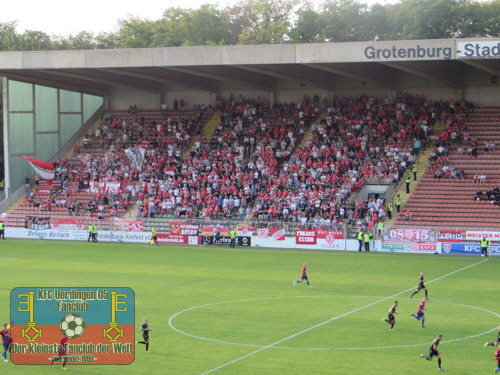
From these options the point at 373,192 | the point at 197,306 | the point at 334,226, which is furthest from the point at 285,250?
the point at 197,306

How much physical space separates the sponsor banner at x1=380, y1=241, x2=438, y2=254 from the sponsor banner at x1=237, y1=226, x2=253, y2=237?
338 inches

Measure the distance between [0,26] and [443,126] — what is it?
57.4 m

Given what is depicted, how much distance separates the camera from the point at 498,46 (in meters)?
53.6

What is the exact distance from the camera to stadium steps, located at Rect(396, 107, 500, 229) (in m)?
54.2

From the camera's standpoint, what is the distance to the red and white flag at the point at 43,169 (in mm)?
68688

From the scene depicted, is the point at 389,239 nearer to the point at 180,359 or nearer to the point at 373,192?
the point at 373,192

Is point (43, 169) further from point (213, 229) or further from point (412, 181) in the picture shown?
point (412, 181)

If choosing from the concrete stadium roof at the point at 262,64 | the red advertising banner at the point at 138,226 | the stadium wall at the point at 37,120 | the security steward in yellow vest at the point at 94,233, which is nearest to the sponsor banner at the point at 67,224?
the security steward in yellow vest at the point at 94,233

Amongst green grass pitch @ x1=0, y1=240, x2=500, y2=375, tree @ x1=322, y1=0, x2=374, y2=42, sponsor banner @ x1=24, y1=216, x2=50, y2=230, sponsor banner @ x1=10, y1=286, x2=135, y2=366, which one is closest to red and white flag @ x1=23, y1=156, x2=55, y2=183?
sponsor banner @ x1=24, y1=216, x2=50, y2=230

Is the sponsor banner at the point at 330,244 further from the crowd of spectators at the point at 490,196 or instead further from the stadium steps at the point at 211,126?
the stadium steps at the point at 211,126

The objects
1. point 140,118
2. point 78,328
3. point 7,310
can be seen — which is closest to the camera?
point 78,328

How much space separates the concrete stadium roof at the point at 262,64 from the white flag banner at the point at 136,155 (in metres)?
5.60

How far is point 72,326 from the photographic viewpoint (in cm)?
2936

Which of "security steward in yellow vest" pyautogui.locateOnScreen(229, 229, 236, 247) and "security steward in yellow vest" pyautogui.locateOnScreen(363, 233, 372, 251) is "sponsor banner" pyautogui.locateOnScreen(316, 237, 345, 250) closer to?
"security steward in yellow vest" pyautogui.locateOnScreen(363, 233, 372, 251)
